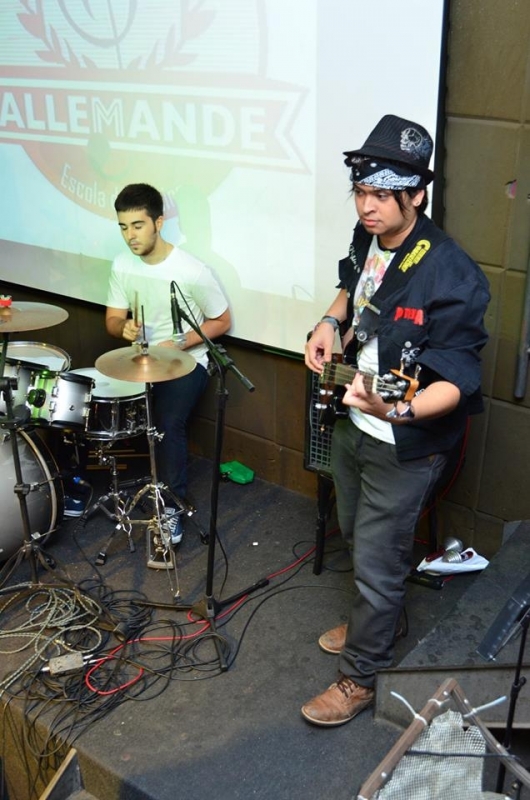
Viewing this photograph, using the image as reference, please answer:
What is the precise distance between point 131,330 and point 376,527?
1602mm

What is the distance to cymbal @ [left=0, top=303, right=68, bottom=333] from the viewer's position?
10.3ft

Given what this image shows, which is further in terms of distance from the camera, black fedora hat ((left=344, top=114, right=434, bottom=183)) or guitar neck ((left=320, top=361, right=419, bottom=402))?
black fedora hat ((left=344, top=114, right=434, bottom=183))

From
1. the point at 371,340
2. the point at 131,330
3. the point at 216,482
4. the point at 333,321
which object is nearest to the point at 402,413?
the point at 371,340

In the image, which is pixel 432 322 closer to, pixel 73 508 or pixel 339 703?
pixel 339 703

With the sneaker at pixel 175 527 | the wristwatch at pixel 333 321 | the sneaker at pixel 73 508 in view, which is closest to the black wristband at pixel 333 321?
the wristwatch at pixel 333 321

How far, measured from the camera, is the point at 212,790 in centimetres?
239

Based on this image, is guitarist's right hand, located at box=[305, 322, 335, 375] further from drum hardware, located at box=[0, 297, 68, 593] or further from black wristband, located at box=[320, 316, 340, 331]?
drum hardware, located at box=[0, 297, 68, 593]

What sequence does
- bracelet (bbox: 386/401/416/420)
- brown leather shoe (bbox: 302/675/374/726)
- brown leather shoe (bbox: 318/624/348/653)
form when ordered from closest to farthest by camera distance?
1. bracelet (bbox: 386/401/416/420)
2. brown leather shoe (bbox: 302/675/374/726)
3. brown leather shoe (bbox: 318/624/348/653)

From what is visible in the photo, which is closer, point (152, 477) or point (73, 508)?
point (152, 477)

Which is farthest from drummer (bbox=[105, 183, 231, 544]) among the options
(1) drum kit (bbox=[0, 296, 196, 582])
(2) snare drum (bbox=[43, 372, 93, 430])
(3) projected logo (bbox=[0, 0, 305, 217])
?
(2) snare drum (bbox=[43, 372, 93, 430])

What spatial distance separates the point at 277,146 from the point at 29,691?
2.25m

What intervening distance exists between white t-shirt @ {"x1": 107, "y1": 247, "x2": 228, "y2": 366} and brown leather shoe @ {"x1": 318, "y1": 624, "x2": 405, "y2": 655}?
133 centimetres

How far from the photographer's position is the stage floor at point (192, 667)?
247cm

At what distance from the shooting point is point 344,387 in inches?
101
